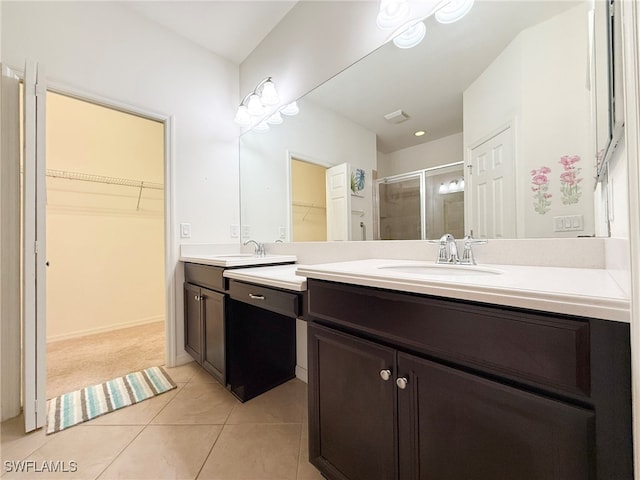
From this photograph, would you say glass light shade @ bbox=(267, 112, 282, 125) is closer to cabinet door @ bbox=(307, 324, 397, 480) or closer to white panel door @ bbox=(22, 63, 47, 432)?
white panel door @ bbox=(22, 63, 47, 432)

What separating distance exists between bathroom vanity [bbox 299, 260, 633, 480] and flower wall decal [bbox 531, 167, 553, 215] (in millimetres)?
474

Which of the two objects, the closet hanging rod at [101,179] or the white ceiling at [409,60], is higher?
the white ceiling at [409,60]

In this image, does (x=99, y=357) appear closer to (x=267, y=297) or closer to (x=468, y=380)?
(x=267, y=297)

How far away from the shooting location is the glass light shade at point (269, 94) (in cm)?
205

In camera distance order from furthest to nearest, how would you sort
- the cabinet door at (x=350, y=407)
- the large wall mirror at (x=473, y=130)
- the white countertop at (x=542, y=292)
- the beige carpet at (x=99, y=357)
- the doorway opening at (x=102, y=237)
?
the doorway opening at (x=102, y=237) < the beige carpet at (x=99, y=357) < the large wall mirror at (x=473, y=130) < the cabinet door at (x=350, y=407) < the white countertop at (x=542, y=292)

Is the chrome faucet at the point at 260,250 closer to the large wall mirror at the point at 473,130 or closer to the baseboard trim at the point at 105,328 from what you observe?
the large wall mirror at the point at 473,130

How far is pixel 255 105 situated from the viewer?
2.16m

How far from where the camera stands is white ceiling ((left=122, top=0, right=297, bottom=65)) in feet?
6.04

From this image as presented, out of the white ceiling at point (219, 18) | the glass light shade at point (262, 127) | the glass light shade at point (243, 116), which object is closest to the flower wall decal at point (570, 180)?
the glass light shade at point (262, 127)

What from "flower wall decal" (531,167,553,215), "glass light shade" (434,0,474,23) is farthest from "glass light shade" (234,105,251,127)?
"flower wall decal" (531,167,553,215)

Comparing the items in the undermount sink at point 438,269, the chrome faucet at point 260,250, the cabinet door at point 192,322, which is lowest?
the cabinet door at point 192,322

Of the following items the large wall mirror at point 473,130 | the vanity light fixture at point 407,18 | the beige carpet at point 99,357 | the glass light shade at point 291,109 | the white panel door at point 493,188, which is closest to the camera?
the large wall mirror at point 473,130

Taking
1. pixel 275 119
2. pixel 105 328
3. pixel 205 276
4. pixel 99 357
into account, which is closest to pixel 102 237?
pixel 105 328

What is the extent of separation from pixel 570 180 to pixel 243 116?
2266 millimetres
